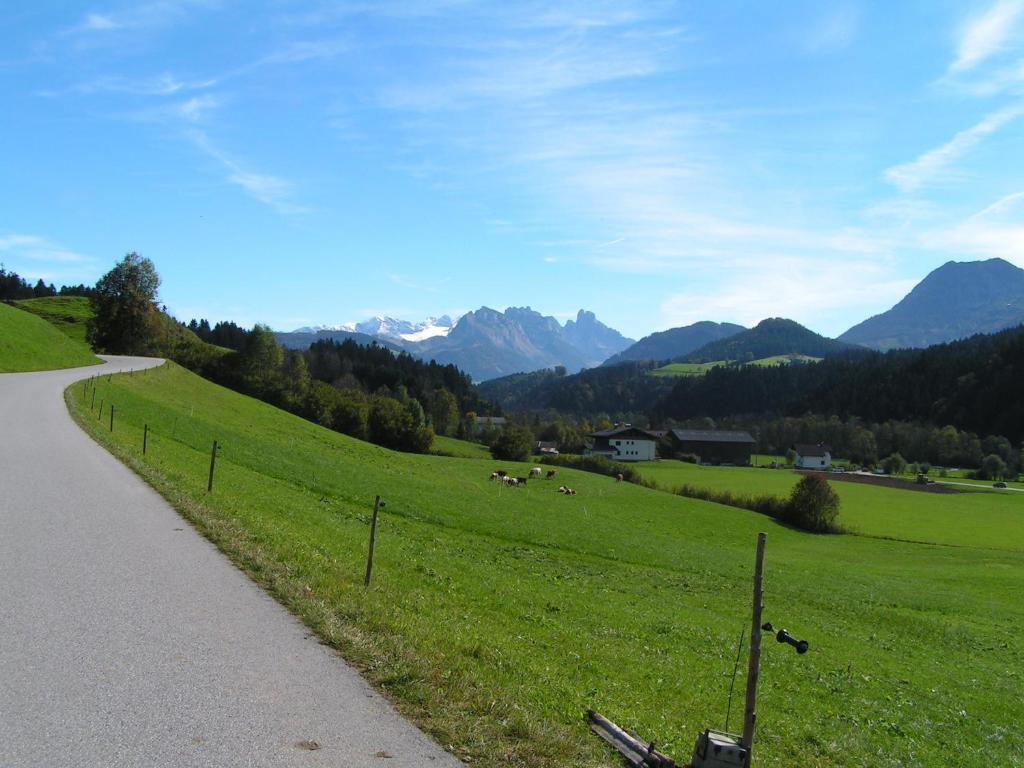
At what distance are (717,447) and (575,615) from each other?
163 meters

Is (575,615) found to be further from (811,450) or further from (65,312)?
(811,450)

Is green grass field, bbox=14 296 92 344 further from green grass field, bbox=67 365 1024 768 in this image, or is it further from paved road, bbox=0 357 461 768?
paved road, bbox=0 357 461 768

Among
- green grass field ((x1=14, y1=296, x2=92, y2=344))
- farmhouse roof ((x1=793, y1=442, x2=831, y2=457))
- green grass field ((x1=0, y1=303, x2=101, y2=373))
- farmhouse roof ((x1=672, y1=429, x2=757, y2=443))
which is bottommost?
farmhouse roof ((x1=793, y1=442, x2=831, y2=457))

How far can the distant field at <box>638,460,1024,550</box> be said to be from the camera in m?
69.5

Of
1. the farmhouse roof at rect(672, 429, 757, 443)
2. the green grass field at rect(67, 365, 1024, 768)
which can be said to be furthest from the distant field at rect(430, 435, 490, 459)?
the farmhouse roof at rect(672, 429, 757, 443)

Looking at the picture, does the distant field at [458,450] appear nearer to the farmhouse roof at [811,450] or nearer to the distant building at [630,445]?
the distant building at [630,445]

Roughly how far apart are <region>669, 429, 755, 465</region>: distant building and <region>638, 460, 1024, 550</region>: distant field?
37.4 meters

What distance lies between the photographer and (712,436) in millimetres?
174500

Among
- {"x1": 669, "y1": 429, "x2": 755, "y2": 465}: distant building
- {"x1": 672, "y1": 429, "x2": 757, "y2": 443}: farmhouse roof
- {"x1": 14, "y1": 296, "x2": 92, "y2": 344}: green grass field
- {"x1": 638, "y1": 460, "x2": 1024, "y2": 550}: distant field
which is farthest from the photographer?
{"x1": 672, "y1": 429, "x2": 757, "y2": 443}: farmhouse roof

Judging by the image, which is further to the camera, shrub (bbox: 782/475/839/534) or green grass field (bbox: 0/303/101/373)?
shrub (bbox: 782/475/839/534)

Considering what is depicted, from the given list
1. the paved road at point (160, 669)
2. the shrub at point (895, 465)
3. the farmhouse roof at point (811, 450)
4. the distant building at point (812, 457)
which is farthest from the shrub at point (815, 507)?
the farmhouse roof at point (811, 450)

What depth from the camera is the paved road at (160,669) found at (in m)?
6.09

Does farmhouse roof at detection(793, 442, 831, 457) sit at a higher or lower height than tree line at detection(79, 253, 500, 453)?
lower

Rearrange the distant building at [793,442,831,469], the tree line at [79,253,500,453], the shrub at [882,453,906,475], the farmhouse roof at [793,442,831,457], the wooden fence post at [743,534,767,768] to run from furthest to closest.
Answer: the farmhouse roof at [793,442,831,457] < the distant building at [793,442,831,469] < the shrub at [882,453,906,475] < the tree line at [79,253,500,453] < the wooden fence post at [743,534,767,768]
